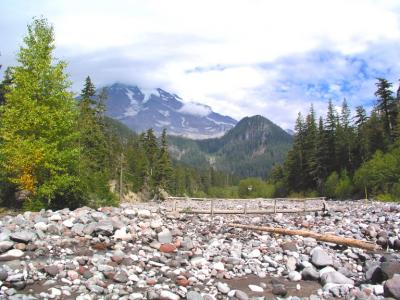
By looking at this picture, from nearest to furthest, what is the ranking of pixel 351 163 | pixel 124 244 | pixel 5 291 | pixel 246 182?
pixel 5 291 < pixel 124 244 < pixel 351 163 < pixel 246 182

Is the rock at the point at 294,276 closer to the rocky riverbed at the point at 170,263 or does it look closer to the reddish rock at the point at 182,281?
the rocky riverbed at the point at 170,263

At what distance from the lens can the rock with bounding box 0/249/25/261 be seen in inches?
466

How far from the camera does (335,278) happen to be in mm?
11227

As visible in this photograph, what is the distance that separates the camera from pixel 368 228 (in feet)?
60.6

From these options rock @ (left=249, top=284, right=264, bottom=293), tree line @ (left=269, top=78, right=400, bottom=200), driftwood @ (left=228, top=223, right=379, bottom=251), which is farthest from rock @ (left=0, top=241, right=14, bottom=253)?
tree line @ (left=269, top=78, right=400, bottom=200)

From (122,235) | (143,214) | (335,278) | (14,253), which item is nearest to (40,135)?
(143,214)

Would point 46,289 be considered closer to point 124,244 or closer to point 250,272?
point 124,244

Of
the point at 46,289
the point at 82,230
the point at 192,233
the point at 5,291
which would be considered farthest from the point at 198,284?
the point at 192,233

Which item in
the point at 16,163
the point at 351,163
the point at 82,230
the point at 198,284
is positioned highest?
the point at 351,163

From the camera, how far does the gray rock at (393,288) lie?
9.31 m

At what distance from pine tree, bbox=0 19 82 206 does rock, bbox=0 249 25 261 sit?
9.50 meters

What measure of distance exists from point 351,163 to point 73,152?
172 feet

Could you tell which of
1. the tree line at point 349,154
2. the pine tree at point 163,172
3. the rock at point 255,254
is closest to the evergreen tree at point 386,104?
the tree line at point 349,154

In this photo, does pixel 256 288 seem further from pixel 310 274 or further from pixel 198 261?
pixel 198 261
